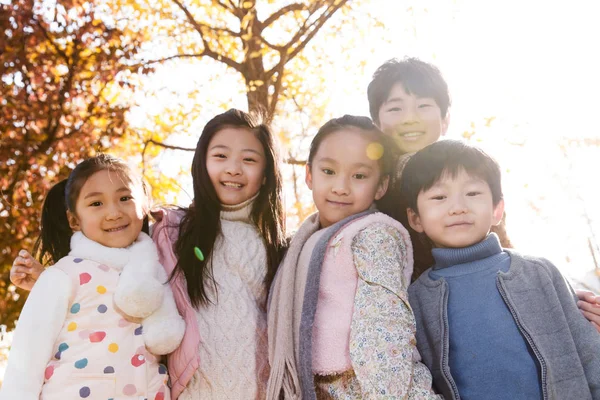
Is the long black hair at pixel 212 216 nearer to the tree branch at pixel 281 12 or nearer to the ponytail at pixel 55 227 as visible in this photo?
the ponytail at pixel 55 227

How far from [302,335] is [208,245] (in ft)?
2.24

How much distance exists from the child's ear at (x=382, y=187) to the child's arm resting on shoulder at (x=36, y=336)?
4.40 ft

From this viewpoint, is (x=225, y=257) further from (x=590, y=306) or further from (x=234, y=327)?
(x=590, y=306)

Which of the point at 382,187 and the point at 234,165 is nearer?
the point at 382,187

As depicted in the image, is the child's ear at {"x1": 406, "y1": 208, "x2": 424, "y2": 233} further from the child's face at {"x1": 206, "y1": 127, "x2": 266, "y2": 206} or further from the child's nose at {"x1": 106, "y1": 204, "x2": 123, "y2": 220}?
the child's nose at {"x1": 106, "y1": 204, "x2": 123, "y2": 220}

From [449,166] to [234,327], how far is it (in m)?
1.13

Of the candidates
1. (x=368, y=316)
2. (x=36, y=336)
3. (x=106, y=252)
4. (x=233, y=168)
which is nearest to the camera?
(x=368, y=316)

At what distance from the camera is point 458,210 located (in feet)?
7.15

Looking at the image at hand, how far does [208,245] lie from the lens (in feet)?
8.34

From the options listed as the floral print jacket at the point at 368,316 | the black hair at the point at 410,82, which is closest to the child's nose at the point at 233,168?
the floral print jacket at the point at 368,316

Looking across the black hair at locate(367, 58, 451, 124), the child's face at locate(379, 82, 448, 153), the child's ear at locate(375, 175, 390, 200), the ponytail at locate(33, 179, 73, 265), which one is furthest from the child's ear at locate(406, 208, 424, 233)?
the ponytail at locate(33, 179, 73, 265)

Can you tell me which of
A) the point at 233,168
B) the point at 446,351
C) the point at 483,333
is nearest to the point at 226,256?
the point at 233,168

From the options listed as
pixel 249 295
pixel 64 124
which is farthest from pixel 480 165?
pixel 64 124

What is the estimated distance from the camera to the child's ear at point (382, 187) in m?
2.43
